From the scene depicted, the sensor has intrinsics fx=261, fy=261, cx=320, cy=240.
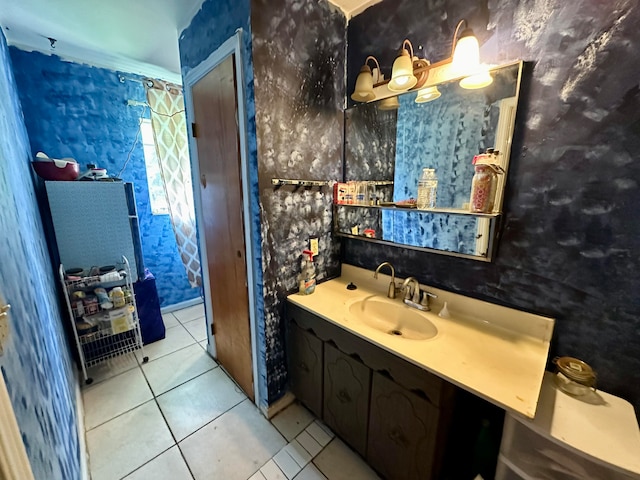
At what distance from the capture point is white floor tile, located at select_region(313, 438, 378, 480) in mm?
1284

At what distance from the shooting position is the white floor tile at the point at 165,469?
1289mm

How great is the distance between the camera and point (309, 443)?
4.73ft

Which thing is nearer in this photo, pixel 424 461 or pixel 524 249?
pixel 424 461

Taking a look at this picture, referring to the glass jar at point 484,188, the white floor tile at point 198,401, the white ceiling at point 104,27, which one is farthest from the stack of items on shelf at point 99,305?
the glass jar at point 484,188

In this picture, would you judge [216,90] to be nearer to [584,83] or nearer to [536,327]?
[584,83]

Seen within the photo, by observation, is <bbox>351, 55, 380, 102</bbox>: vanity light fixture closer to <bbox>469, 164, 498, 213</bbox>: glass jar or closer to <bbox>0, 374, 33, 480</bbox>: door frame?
<bbox>469, 164, 498, 213</bbox>: glass jar

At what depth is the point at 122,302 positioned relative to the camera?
198 cm

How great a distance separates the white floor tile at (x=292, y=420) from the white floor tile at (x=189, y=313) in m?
1.62

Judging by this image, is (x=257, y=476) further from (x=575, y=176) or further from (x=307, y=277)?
(x=575, y=176)

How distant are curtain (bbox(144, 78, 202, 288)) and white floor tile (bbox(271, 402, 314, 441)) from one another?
Result: 1.78 metres

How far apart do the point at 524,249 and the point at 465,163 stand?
452 millimetres

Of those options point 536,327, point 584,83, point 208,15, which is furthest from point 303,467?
point 208,15

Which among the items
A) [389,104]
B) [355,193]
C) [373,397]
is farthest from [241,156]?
[373,397]

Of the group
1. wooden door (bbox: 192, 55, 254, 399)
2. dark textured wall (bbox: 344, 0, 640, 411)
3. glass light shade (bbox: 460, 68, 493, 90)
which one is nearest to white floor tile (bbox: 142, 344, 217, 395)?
wooden door (bbox: 192, 55, 254, 399)
